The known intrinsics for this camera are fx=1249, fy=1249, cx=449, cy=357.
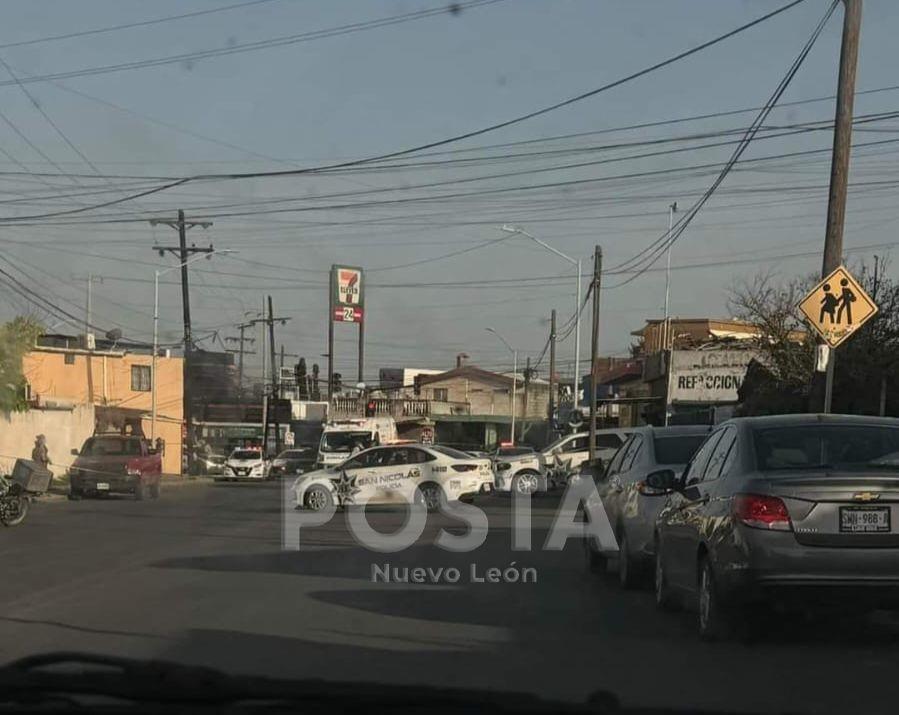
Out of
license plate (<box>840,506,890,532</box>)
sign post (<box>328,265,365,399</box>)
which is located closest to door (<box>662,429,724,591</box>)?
license plate (<box>840,506,890,532</box>)

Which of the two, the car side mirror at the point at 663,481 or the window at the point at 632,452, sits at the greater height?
the car side mirror at the point at 663,481

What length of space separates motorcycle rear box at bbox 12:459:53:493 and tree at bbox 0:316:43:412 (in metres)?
9.97

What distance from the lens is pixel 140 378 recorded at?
189 feet

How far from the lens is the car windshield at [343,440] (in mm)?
43781

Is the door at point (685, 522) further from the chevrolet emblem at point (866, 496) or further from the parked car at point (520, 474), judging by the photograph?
the parked car at point (520, 474)

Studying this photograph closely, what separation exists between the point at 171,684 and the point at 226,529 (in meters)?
17.7

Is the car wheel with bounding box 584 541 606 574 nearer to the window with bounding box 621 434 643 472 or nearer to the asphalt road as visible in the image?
the asphalt road

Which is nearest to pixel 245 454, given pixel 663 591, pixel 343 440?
pixel 343 440

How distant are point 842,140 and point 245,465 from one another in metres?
39.6

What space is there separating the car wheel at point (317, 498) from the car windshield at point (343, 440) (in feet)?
53.9

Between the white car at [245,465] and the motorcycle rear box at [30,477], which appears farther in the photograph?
the white car at [245,465]

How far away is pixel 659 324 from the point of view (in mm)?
65000

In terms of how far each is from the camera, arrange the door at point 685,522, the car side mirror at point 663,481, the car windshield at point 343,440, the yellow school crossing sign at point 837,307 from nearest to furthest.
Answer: the door at point 685,522, the car side mirror at point 663,481, the yellow school crossing sign at point 837,307, the car windshield at point 343,440

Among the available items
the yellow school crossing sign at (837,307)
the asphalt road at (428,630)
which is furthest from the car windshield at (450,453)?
the yellow school crossing sign at (837,307)
